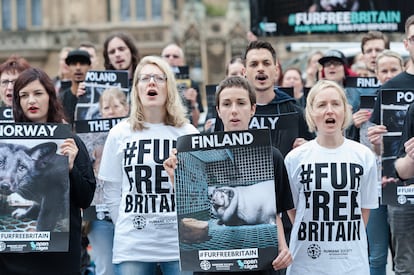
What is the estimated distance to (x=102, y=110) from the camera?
25.5 ft

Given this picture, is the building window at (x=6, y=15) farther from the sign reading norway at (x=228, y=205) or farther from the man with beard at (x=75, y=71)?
the sign reading norway at (x=228, y=205)

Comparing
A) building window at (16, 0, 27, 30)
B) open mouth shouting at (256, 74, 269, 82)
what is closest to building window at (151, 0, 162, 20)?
building window at (16, 0, 27, 30)

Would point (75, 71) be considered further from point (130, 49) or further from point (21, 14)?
point (21, 14)

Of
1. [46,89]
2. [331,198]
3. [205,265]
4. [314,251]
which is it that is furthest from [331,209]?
[46,89]

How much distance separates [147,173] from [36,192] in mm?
692

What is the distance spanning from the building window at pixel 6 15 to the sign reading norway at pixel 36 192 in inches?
1256

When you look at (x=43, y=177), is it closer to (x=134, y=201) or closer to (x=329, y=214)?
(x=134, y=201)

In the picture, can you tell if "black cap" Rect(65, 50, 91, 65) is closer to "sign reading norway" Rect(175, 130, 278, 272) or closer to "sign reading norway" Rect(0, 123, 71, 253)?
"sign reading norway" Rect(0, 123, 71, 253)

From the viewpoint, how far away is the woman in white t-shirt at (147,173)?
18.7 ft

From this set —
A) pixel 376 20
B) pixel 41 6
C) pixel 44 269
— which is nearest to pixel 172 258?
pixel 44 269

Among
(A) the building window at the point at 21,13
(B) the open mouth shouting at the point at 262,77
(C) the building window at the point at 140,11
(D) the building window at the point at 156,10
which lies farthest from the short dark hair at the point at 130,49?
(A) the building window at the point at 21,13

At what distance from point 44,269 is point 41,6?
32140 mm

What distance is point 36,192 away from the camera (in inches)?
215

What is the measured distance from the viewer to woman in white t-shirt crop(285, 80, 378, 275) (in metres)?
5.54
